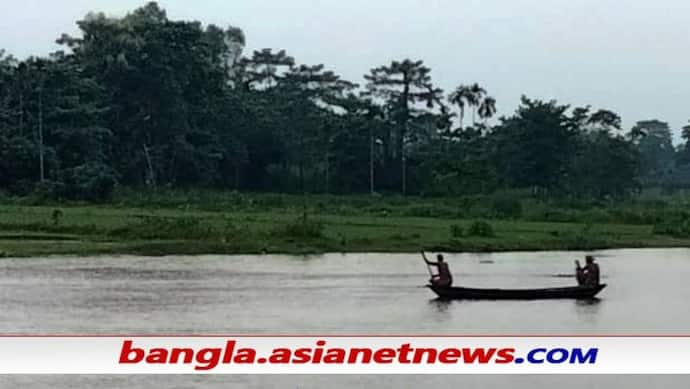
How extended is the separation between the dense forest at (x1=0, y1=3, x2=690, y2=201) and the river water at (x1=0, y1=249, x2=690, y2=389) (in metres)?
23.4

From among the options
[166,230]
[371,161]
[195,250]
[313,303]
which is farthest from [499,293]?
[371,161]

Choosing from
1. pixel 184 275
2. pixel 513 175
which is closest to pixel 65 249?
pixel 184 275

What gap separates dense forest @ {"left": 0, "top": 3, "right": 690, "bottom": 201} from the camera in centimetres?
6066

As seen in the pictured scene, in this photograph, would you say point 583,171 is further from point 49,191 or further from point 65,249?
point 65,249

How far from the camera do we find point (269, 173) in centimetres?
7106

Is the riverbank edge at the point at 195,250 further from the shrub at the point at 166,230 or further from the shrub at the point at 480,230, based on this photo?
the shrub at the point at 480,230

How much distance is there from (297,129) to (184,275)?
4070 centimetres

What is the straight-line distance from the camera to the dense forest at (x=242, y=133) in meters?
60.7

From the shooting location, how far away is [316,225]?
4262 cm

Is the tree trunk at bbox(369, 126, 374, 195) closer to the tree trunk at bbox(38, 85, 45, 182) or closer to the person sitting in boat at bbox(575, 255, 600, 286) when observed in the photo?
the tree trunk at bbox(38, 85, 45, 182)

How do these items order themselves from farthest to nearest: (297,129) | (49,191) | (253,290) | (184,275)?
(297,129)
(49,191)
(184,275)
(253,290)

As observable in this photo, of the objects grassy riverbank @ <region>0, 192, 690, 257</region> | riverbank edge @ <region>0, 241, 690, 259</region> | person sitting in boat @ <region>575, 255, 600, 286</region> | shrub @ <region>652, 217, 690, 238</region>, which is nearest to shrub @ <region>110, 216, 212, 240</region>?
grassy riverbank @ <region>0, 192, 690, 257</region>

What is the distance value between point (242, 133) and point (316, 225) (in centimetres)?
2666

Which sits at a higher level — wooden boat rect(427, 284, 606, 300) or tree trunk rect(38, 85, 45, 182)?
tree trunk rect(38, 85, 45, 182)
